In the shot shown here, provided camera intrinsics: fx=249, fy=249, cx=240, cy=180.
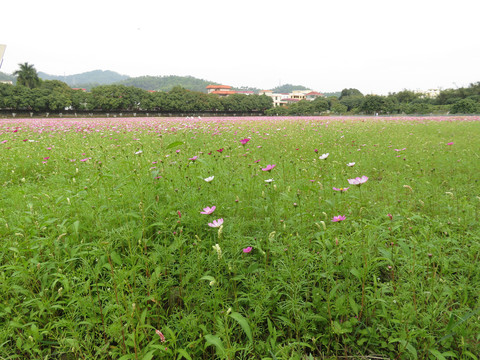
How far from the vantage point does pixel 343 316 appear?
4.39ft

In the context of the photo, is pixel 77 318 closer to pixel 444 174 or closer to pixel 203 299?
pixel 203 299

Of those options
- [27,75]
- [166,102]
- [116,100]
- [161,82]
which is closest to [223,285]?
[116,100]

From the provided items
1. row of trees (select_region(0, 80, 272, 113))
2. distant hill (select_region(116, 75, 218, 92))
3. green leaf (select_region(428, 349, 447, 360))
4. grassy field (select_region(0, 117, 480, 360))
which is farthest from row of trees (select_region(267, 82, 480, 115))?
distant hill (select_region(116, 75, 218, 92))

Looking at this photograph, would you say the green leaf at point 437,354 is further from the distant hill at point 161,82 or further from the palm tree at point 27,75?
the distant hill at point 161,82

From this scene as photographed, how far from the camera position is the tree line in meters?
31.5

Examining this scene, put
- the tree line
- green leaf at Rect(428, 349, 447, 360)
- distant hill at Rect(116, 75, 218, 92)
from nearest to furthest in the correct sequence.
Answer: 1. green leaf at Rect(428, 349, 447, 360)
2. the tree line
3. distant hill at Rect(116, 75, 218, 92)

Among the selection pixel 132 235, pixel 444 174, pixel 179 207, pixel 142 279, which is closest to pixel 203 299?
pixel 142 279

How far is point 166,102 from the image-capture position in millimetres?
41281

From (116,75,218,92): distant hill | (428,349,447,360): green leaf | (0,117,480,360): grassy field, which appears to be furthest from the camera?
(116,75,218,92): distant hill

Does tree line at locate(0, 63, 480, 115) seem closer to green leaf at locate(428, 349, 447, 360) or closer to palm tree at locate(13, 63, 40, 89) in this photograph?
Answer: palm tree at locate(13, 63, 40, 89)

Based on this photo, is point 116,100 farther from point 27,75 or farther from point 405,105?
point 405,105

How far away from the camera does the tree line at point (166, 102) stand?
104 ft

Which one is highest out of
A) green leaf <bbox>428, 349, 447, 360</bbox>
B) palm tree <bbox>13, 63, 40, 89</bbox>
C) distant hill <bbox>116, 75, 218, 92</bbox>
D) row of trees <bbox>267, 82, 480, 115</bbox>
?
distant hill <bbox>116, 75, 218, 92</bbox>

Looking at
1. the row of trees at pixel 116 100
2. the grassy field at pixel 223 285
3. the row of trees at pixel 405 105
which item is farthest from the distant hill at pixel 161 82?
the grassy field at pixel 223 285
